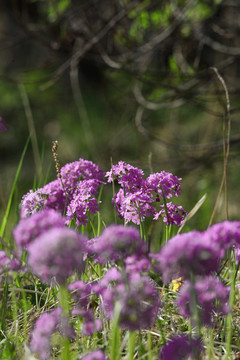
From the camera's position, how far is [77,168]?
1558 mm

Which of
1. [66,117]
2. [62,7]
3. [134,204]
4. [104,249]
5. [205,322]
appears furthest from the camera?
[66,117]

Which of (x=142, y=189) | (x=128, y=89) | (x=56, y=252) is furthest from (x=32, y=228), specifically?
(x=128, y=89)

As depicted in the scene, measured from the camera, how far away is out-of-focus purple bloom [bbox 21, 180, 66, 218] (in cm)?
148

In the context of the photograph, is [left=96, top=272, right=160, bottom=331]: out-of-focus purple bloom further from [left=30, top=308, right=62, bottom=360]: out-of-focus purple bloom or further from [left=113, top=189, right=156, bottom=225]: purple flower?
[left=113, top=189, right=156, bottom=225]: purple flower

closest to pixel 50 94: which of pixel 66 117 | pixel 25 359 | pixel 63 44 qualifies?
pixel 66 117

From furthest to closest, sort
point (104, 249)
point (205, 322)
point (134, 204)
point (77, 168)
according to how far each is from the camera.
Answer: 1. point (77, 168)
2. point (134, 204)
3. point (205, 322)
4. point (104, 249)

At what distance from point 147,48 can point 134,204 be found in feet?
6.74

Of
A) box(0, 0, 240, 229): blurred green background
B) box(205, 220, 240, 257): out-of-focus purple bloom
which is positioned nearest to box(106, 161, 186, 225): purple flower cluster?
box(205, 220, 240, 257): out-of-focus purple bloom

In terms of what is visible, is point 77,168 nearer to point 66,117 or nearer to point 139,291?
point 139,291

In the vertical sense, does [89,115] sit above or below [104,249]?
above

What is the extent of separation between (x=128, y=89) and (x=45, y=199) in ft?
9.07

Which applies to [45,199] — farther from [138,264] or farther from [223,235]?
[223,235]

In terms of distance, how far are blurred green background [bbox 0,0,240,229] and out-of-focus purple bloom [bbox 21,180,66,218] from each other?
80 cm

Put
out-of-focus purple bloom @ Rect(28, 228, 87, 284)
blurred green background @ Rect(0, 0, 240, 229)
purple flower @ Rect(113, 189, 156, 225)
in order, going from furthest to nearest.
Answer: blurred green background @ Rect(0, 0, 240, 229) < purple flower @ Rect(113, 189, 156, 225) < out-of-focus purple bloom @ Rect(28, 228, 87, 284)
